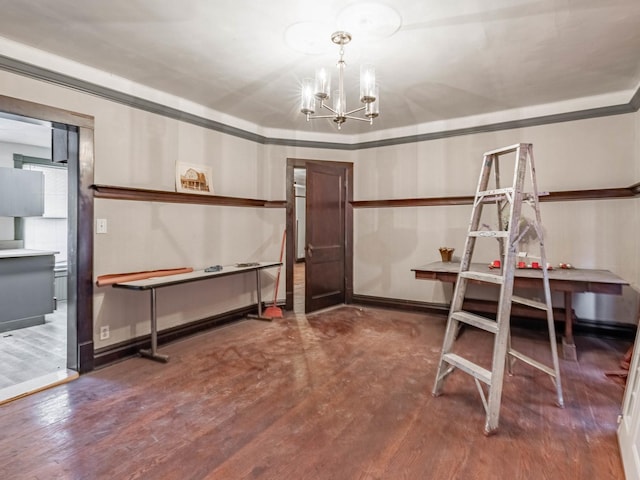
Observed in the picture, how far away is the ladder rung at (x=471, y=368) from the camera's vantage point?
2.04 meters

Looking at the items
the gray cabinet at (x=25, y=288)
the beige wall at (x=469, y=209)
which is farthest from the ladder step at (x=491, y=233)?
the gray cabinet at (x=25, y=288)

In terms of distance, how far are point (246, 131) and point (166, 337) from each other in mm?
2547

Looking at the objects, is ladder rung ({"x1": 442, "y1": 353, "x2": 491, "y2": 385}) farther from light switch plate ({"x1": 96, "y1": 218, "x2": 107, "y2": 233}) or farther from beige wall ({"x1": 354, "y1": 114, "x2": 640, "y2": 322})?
light switch plate ({"x1": 96, "y1": 218, "x2": 107, "y2": 233})

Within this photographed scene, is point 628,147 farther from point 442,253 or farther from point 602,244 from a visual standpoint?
point 442,253

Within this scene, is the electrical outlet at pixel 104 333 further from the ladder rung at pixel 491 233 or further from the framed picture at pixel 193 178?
the ladder rung at pixel 491 233

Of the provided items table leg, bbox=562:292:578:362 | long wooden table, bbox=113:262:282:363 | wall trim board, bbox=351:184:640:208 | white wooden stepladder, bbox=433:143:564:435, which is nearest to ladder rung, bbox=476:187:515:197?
white wooden stepladder, bbox=433:143:564:435

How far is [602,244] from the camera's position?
3.62m

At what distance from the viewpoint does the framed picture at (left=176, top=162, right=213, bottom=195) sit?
144 inches

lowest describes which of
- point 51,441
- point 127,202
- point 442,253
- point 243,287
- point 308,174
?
point 51,441

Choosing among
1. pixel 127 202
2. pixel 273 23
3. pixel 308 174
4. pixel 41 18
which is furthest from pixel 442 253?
pixel 41 18

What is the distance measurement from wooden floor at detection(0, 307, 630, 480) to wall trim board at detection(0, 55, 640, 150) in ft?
6.98

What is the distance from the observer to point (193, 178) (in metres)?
3.78

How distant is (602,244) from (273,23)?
3734mm

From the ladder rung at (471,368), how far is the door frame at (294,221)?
2.73 meters
